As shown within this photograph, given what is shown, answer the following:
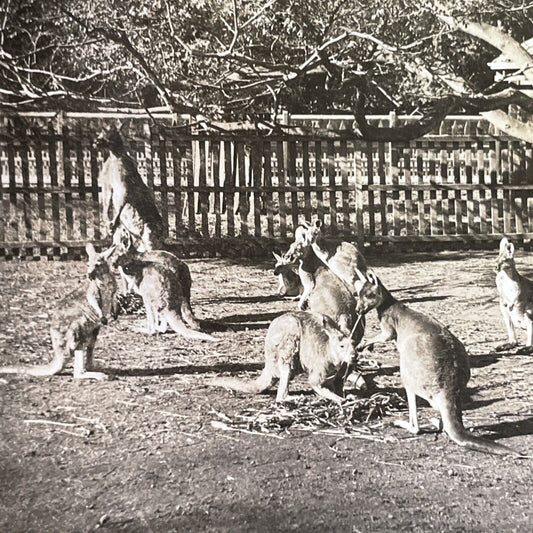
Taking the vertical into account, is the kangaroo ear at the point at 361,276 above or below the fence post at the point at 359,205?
below

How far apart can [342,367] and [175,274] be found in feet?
3.93

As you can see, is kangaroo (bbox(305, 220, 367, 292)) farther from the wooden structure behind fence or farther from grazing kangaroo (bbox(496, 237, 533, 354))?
grazing kangaroo (bbox(496, 237, 533, 354))

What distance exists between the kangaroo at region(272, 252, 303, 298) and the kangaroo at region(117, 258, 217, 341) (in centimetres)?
44

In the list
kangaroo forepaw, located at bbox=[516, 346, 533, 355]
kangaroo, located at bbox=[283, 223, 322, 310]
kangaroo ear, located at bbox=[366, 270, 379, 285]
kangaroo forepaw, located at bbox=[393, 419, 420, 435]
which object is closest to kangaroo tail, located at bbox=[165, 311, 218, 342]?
kangaroo, located at bbox=[283, 223, 322, 310]

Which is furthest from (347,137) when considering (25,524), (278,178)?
(25,524)

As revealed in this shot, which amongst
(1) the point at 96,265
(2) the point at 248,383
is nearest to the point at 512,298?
(2) the point at 248,383

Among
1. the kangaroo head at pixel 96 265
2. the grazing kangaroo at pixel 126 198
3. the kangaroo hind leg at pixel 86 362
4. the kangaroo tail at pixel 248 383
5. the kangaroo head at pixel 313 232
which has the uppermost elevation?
the grazing kangaroo at pixel 126 198

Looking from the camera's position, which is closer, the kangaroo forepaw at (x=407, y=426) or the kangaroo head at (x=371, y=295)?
the kangaroo forepaw at (x=407, y=426)

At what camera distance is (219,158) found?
15.2ft

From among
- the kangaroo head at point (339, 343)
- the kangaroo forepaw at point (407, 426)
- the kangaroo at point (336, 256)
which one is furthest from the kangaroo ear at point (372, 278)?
the kangaroo forepaw at point (407, 426)

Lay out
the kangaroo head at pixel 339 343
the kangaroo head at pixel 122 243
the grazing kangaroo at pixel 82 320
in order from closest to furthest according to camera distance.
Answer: the kangaroo head at pixel 339 343, the grazing kangaroo at pixel 82 320, the kangaroo head at pixel 122 243

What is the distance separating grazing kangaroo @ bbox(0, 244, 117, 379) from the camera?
124 inches

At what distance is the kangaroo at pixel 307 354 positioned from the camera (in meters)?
3.12

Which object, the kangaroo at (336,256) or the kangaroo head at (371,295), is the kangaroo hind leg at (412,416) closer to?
the kangaroo head at (371,295)
